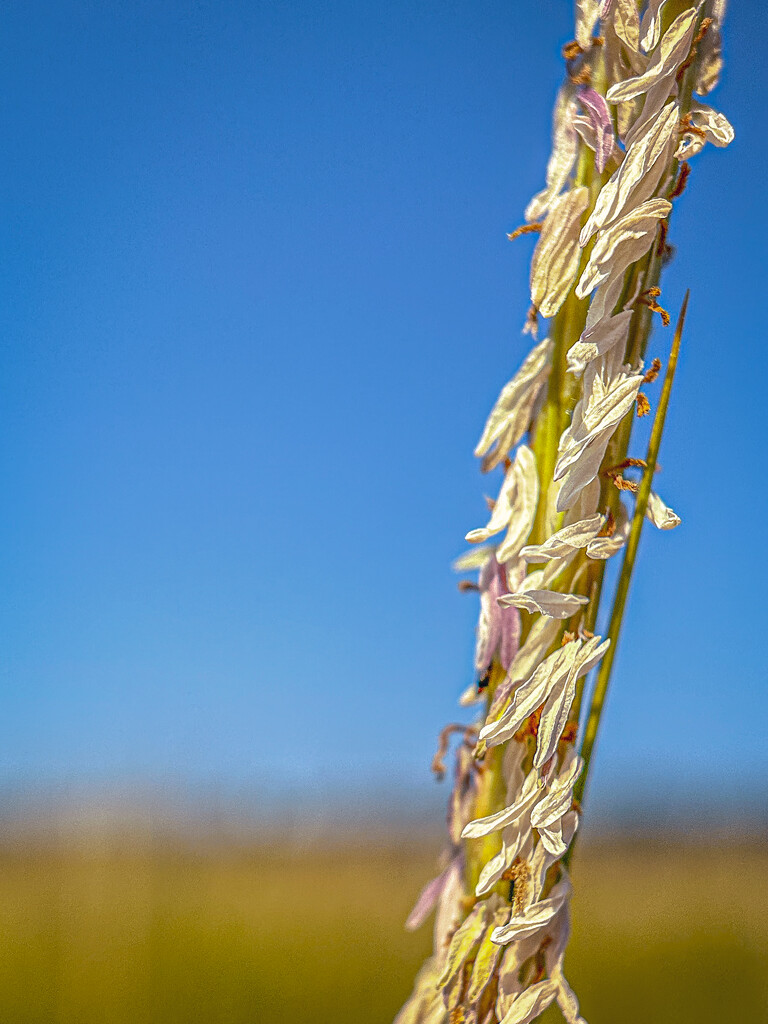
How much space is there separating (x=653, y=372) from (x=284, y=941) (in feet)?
8.71

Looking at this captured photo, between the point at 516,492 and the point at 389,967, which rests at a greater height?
the point at 516,492

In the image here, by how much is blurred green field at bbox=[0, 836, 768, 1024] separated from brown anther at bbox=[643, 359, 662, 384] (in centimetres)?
172

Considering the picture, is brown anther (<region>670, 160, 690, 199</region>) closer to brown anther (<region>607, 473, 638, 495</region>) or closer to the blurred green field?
brown anther (<region>607, 473, 638, 495</region>)

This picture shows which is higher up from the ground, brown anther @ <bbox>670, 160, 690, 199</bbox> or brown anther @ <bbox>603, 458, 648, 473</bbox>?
brown anther @ <bbox>670, 160, 690, 199</bbox>

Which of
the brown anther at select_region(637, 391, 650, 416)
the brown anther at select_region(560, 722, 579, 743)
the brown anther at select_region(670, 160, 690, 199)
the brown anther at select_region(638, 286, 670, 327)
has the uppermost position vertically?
the brown anther at select_region(670, 160, 690, 199)

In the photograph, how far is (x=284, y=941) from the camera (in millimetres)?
2596

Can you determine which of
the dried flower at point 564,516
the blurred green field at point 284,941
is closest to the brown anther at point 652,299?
the dried flower at point 564,516

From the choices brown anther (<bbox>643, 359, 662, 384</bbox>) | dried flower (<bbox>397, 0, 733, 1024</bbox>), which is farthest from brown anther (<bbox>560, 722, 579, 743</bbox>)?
brown anther (<bbox>643, 359, 662, 384</bbox>)

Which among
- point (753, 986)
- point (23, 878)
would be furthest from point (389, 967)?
point (23, 878)

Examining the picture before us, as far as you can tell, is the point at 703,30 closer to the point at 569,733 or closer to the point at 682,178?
the point at 682,178

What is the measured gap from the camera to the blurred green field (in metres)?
1.86

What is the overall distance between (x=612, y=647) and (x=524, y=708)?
0.11ft

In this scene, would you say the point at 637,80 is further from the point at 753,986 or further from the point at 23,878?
the point at 23,878

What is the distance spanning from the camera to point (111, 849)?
1.77m
